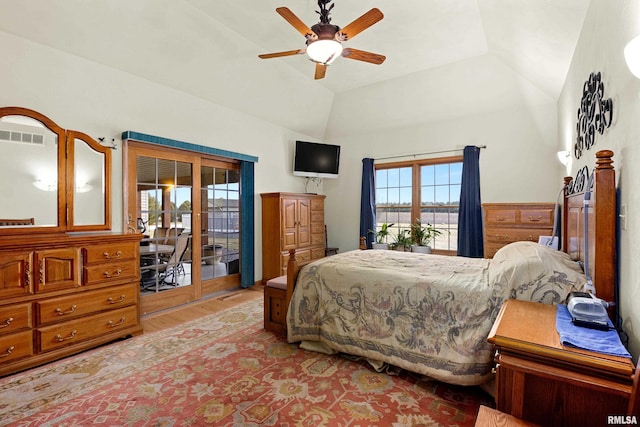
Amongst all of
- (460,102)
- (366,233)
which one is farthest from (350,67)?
(366,233)

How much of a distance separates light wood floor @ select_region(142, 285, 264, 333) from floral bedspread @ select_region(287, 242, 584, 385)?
4.86ft

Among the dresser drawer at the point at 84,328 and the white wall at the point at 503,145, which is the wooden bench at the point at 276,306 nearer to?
the dresser drawer at the point at 84,328

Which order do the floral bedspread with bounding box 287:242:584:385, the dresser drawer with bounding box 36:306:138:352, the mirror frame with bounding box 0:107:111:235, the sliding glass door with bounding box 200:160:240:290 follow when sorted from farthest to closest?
1. the sliding glass door with bounding box 200:160:240:290
2. the mirror frame with bounding box 0:107:111:235
3. the dresser drawer with bounding box 36:306:138:352
4. the floral bedspread with bounding box 287:242:584:385

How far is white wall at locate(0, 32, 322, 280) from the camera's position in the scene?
102 inches

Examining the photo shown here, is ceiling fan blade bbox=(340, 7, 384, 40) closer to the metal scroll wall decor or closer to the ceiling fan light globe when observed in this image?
the ceiling fan light globe

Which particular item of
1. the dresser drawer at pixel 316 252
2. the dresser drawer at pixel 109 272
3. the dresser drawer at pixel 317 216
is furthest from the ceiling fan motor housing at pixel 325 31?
the dresser drawer at pixel 316 252

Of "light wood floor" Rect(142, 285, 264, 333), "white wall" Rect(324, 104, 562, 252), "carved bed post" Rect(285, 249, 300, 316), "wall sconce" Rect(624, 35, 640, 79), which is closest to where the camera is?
"wall sconce" Rect(624, 35, 640, 79)

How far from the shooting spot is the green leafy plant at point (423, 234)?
5035 mm

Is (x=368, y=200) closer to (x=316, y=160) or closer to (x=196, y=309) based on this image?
(x=316, y=160)

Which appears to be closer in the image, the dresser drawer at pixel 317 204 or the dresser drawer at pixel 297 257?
the dresser drawer at pixel 297 257

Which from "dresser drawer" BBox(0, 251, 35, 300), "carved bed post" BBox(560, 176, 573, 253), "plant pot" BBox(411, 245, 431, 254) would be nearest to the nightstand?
"carved bed post" BBox(560, 176, 573, 253)

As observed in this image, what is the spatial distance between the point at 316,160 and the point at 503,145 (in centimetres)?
294

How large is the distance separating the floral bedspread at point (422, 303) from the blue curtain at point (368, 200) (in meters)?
2.67

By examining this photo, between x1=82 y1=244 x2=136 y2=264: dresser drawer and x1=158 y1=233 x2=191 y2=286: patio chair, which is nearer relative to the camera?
x1=82 y1=244 x2=136 y2=264: dresser drawer
